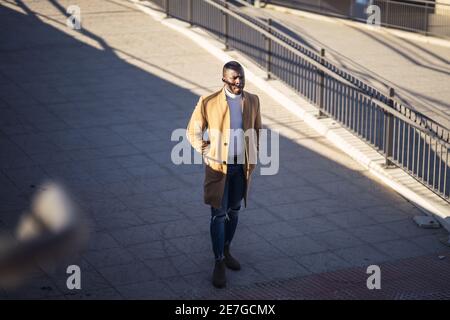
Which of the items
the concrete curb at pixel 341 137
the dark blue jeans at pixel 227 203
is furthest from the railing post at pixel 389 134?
the dark blue jeans at pixel 227 203

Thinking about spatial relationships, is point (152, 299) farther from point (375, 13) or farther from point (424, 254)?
point (375, 13)

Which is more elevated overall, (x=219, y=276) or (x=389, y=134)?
(x=389, y=134)

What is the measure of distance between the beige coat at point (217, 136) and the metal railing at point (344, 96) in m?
2.48

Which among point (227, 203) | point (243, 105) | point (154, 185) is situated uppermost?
point (243, 105)

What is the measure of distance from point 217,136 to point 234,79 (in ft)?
1.56

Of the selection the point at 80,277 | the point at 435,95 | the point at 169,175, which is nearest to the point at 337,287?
the point at 80,277

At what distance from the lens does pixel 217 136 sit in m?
6.17

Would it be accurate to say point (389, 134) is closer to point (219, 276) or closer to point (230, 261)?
point (230, 261)

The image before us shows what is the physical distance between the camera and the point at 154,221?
755 cm

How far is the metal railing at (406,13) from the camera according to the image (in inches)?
666

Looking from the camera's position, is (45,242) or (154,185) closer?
(45,242)

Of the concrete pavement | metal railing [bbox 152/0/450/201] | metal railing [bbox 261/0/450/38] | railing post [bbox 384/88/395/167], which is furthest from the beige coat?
metal railing [bbox 261/0/450/38]

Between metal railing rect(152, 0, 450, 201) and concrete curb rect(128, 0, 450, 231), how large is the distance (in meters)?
0.10

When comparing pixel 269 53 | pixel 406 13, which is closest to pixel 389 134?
A: pixel 269 53
